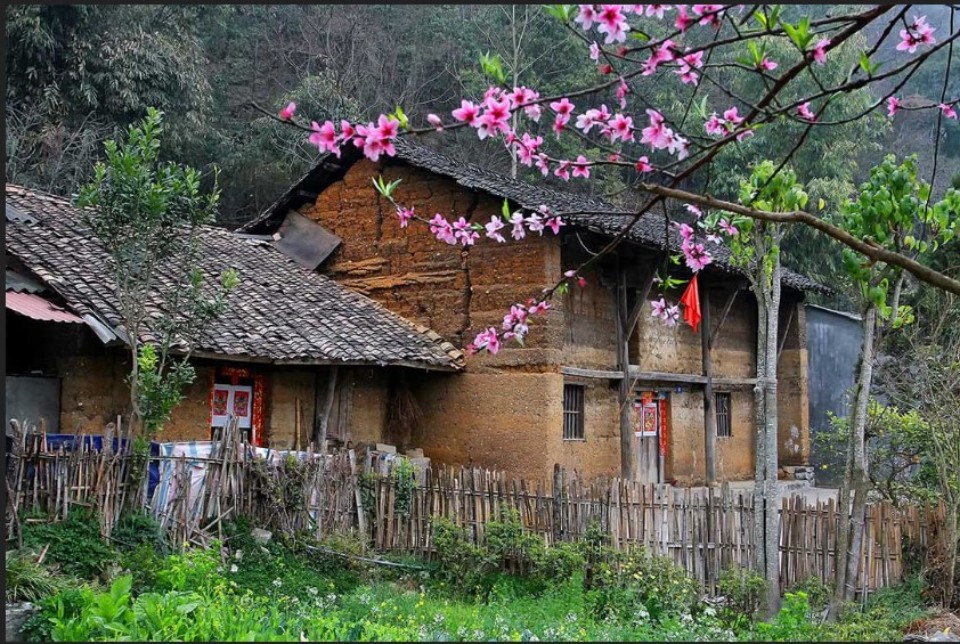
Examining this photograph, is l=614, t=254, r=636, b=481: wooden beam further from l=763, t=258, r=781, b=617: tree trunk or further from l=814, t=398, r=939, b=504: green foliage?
l=763, t=258, r=781, b=617: tree trunk

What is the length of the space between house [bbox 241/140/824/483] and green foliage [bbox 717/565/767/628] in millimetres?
4645

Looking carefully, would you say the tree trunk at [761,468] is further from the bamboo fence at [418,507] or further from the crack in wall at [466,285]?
the crack in wall at [466,285]

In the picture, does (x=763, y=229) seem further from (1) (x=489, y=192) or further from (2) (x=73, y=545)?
(2) (x=73, y=545)

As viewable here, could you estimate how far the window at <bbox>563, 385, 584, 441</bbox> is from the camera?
14086 mm

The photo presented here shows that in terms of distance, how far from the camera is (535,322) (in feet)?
40.8

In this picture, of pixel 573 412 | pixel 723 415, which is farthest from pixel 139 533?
pixel 723 415

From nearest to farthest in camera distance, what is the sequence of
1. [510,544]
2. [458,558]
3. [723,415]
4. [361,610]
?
[361,610] < [510,544] < [458,558] < [723,415]

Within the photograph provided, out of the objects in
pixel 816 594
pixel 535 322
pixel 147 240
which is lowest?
pixel 816 594

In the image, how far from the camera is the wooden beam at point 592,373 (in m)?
13.4

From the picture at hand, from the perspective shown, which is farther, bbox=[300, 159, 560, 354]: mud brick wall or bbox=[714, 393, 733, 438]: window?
bbox=[714, 393, 733, 438]: window

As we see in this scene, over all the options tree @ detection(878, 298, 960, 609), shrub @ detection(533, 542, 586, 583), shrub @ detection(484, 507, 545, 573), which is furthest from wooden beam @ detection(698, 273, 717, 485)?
shrub @ detection(533, 542, 586, 583)

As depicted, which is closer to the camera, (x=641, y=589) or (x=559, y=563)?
(x=641, y=589)

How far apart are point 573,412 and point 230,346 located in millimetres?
5579

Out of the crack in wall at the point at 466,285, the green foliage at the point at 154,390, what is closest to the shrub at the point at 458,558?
the green foliage at the point at 154,390
